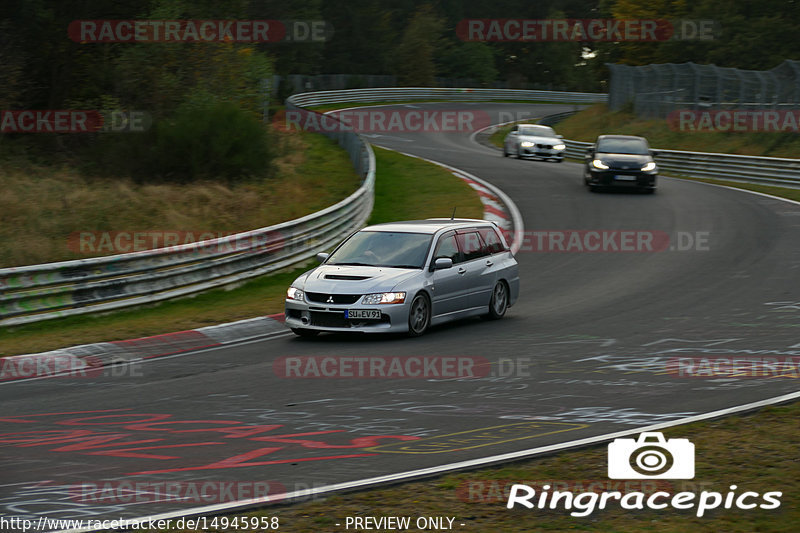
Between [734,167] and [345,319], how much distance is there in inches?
1005

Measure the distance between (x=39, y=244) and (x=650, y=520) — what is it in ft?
53.0

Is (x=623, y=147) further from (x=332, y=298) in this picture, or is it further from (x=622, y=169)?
(x=332, y=298)

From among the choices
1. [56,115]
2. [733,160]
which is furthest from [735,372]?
[56,115]

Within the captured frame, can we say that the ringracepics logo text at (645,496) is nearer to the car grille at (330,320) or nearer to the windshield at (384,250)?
the car grille at (330,320)

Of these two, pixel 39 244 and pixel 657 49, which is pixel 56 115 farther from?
pixel 657 49

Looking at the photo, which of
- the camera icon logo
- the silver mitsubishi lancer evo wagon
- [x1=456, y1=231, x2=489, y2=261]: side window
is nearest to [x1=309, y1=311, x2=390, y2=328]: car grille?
the silver mitsubishi lancer evo wagon

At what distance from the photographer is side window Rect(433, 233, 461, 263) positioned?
46.5ft

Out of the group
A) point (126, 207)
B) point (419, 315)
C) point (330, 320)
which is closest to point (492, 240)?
point (419, 315)

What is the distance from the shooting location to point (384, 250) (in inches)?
560

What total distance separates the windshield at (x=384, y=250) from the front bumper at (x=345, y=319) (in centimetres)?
99

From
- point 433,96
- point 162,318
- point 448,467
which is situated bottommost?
point 162,318

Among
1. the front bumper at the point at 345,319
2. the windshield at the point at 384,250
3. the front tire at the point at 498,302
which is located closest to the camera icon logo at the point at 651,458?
the front bumper at the point at 345,319

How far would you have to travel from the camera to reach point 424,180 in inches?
1278

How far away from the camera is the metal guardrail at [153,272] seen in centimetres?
1497
